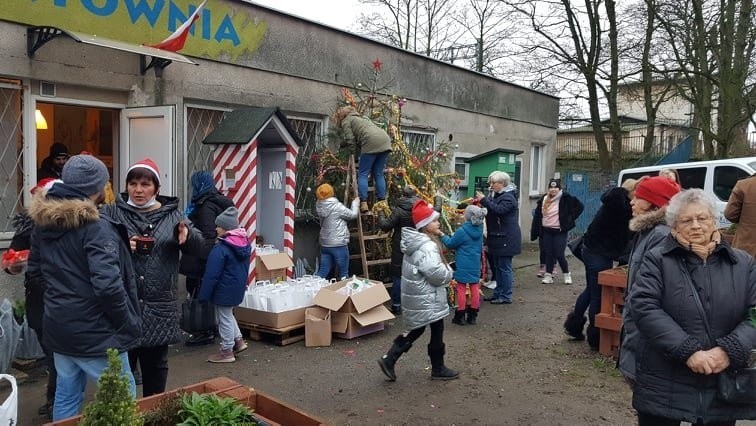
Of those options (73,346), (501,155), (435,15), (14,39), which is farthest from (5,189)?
(435,15)

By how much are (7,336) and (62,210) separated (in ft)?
8.91

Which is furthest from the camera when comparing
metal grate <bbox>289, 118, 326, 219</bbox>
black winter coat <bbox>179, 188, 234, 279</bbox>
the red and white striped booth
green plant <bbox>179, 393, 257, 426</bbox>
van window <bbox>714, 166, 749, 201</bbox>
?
van window <bbox>714, 166, 749, 201</bbox>

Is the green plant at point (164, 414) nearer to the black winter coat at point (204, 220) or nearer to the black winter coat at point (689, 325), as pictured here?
the black winter coat at point (689, 325)

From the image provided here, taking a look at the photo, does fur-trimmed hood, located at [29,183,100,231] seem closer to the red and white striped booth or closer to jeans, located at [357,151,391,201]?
the red and white striped booth

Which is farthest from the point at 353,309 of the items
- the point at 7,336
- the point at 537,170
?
the point at 537,170

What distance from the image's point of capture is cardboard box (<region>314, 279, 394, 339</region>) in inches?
253

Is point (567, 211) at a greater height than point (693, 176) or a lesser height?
lesser

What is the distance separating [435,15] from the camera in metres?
26.3

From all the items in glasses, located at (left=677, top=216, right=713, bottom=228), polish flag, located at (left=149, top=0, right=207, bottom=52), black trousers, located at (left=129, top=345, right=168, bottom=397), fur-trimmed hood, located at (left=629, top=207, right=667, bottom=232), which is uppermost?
polish flag, located at (left=149, top=0, right=207, bottom=52)

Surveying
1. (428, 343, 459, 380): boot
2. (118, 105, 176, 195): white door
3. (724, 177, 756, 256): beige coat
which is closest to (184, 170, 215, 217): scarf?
(118, 105, 176, 195): white door

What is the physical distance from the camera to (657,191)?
414 centimetres

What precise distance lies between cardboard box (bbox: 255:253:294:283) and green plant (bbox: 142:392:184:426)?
426cm

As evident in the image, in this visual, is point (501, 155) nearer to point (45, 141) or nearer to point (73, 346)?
point (45, 141)

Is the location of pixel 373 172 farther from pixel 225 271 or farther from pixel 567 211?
pixel 225 271
